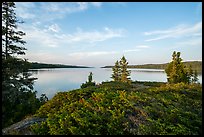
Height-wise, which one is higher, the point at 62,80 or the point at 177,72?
the point at 177,72

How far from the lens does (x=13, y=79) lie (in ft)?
51.4

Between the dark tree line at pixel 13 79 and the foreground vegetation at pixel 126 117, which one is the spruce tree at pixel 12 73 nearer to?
the dark tree line at pixel 13 79

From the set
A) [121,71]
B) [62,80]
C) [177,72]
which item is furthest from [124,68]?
[62,80]

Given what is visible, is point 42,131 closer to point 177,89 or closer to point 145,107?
point 145,107

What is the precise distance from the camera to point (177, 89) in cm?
994

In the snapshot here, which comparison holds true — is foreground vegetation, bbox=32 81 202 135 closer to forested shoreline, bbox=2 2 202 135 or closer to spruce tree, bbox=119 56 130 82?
forested shoreline, bbox=2 2 202 135

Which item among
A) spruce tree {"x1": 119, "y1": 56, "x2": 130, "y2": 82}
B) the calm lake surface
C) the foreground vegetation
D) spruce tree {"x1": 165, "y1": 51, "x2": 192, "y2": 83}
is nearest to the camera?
the foreground vegetation

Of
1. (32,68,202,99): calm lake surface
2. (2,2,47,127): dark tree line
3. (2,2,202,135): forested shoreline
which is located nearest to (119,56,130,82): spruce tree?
(32,68,202,99): calm lake surface

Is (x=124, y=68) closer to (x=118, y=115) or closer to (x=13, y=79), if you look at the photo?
(x=13, y=79)

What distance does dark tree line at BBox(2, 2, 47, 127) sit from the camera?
35.6 feet

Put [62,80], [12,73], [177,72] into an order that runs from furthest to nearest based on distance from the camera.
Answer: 1. [62,80]
2. [177,72]
3. [12,73]

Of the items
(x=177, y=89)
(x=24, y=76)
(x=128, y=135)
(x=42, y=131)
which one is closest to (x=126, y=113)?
(x=128, y=135)

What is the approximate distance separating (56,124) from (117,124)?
1913mm

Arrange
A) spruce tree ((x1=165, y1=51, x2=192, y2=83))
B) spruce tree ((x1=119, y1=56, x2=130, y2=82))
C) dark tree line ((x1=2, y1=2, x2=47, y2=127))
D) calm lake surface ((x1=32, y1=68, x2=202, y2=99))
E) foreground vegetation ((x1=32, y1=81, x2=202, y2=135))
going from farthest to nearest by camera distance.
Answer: spruce tree ((x1=119, y1=56, x2=130, y2=82)), calm lake surface ((x1=32, y1=68, x2=202, y2=99)), spruce tree ((x1=165, y1=51, x2=192, y2=83)), dark tree line ((x1=2, y1=2, x2=47, y2=127)), foreground vegetation ((x1=32, y1=81, x2=202, y2=135))
